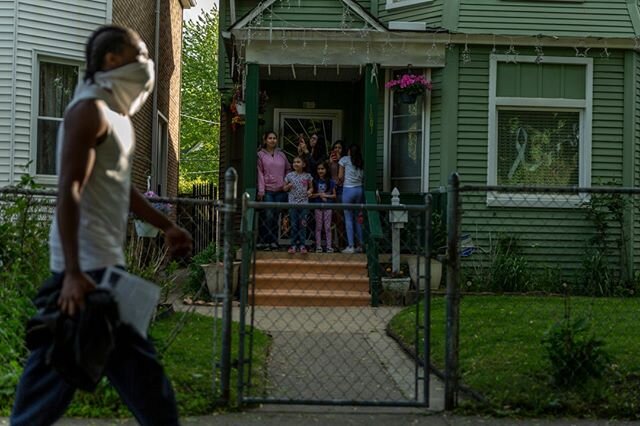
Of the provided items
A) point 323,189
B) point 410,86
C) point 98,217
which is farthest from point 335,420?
point 410,86

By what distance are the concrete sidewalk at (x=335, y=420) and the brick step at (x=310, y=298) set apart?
190 inches

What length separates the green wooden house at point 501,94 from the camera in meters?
13.1

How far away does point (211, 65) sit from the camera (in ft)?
158

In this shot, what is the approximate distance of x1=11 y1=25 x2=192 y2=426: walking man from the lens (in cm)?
334

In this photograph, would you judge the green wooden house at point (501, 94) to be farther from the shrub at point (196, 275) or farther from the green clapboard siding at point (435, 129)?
the shrub at point (196, 275)

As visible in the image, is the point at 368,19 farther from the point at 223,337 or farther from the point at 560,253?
the point at 223,337

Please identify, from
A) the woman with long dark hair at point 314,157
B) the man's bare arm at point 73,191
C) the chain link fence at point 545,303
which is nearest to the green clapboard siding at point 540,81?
the chain link fence at point 545,303

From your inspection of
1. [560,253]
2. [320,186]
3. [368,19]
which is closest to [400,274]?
[320,186]

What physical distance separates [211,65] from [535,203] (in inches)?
1464

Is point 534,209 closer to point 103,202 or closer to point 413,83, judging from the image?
point 413,83

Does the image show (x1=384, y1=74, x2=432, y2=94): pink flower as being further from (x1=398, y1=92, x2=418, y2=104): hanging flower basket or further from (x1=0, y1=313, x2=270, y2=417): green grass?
(x1=0, y1=313, x2=270, y2=417): green grass

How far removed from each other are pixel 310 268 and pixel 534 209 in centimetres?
383

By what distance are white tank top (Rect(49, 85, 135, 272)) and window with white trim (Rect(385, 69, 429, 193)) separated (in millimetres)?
10255

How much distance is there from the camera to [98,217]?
3.52 meters
